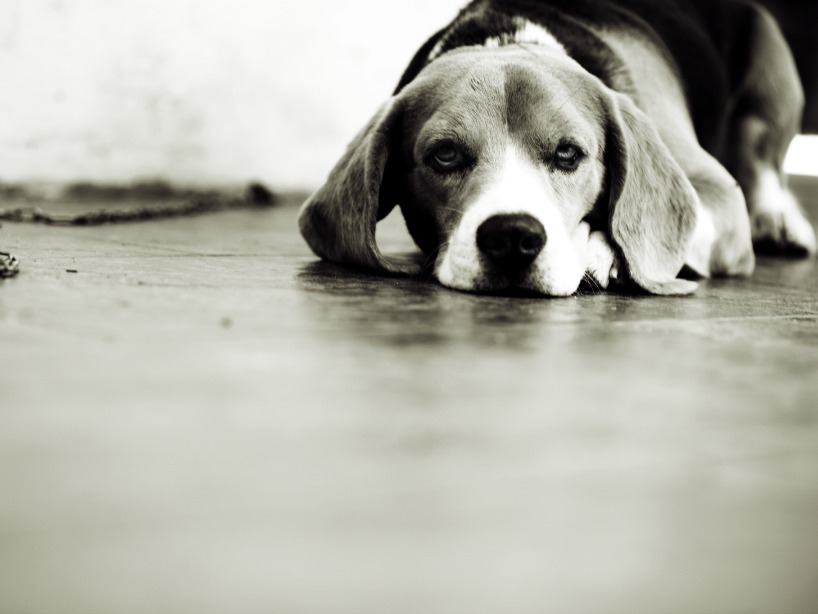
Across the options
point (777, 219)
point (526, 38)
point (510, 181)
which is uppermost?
point (526, 38)

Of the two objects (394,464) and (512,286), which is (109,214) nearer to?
(512,286)

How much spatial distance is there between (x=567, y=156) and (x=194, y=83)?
405cm

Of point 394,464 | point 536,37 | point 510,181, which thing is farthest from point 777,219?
point 394,464

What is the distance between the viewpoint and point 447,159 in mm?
2701

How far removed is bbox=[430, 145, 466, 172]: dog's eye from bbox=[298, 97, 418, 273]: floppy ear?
0.73ft

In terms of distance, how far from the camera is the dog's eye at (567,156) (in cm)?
267

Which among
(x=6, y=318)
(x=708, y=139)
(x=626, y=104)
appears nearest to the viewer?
(x=6, y=318)

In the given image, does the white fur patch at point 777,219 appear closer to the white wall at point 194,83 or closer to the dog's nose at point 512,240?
the dog's nose at point 512,240

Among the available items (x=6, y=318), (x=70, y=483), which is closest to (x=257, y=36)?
(x=6, y=318)

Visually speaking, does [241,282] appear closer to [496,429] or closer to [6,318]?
[6,318]

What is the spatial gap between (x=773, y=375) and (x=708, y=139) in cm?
275

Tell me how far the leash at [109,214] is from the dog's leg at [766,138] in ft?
8.85

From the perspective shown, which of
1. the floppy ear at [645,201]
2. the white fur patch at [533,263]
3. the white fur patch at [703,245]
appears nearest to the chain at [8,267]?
the white fur patch at [533,263]

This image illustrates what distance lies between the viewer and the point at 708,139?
4.08m
